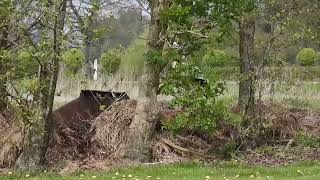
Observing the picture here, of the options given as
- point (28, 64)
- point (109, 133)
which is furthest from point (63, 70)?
point (109, 133)

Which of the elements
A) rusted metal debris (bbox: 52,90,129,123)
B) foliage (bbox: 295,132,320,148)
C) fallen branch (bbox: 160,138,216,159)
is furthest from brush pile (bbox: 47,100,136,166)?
foliage (bbox: 295,132,320,148)

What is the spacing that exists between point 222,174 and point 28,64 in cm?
521

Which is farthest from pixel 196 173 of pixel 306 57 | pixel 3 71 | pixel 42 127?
pixel 306 57

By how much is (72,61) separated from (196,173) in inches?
143

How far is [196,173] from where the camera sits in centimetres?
1070

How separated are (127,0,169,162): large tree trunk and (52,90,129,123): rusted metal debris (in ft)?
5.95

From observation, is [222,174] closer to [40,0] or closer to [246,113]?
[246,113]

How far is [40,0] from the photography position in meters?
11.3

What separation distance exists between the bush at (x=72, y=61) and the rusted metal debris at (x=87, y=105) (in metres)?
1.90

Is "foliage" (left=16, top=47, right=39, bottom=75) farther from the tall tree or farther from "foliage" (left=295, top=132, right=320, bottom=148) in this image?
"foliage" (left=295, top=132, right=320, bottom=148)

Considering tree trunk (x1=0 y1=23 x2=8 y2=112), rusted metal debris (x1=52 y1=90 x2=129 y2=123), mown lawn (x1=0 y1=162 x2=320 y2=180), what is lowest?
mown lawn (x1=0 y1=162 x2=320 y2=180)

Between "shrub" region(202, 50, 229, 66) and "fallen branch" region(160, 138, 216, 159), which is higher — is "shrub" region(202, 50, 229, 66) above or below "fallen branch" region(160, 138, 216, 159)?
above

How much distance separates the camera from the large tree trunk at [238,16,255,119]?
13938 mm

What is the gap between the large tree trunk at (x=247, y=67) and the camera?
1394 cm
